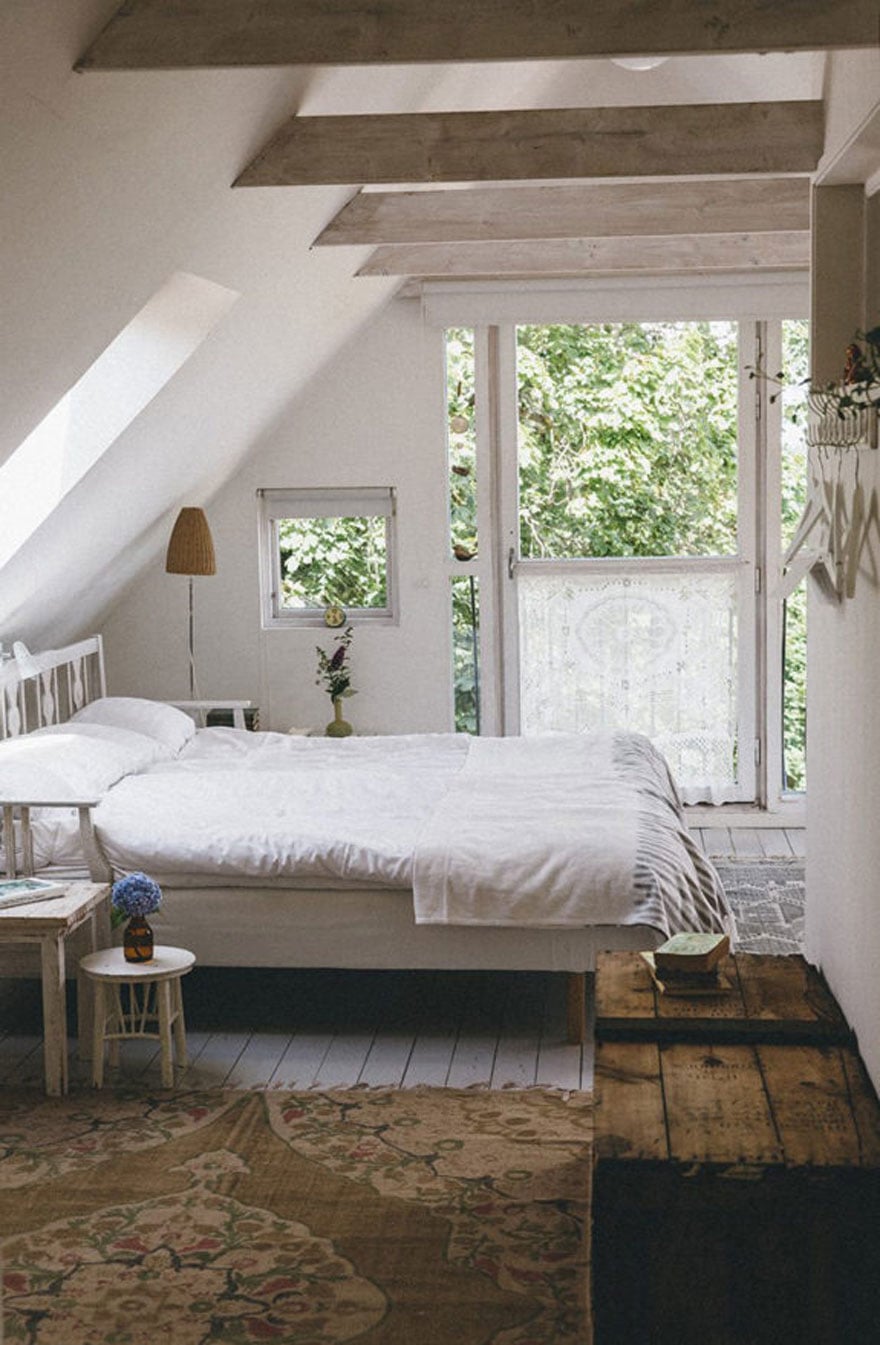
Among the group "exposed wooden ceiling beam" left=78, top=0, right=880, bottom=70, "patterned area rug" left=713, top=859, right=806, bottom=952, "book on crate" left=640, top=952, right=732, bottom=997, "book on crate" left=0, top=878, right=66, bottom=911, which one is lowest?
"patterned area rug" left=713, top=859, right=806, bottom=952

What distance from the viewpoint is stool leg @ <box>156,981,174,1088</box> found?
4.00m

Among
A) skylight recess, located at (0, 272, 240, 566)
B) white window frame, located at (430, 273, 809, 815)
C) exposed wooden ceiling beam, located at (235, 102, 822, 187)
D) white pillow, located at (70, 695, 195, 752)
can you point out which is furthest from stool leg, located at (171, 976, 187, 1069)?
white window frame, located at (430, 273, 809, 815)

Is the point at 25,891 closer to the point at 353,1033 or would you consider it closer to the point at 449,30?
the point at 353,1033

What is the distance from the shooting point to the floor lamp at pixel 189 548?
6.30 m

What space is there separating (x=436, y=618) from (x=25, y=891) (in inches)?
130

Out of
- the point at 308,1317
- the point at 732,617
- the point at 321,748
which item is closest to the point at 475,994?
the point at 321,748

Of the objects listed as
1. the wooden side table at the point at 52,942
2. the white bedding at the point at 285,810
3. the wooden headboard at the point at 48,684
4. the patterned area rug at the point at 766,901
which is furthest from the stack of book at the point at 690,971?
the wooden headboard at the point at 48,684

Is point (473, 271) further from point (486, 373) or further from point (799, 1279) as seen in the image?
point (799, 1279)

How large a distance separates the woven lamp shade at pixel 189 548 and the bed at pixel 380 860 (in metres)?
1.36

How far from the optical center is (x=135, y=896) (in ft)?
13.0

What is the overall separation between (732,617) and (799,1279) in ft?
16.1

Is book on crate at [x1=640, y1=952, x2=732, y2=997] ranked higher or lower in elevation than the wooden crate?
higher

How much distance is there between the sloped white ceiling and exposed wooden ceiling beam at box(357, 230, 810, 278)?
1.36 ft

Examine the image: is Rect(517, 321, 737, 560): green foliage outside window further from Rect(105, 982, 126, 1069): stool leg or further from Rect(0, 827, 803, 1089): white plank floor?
Rect(105, 982, 126, 1069): stool leg
